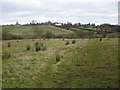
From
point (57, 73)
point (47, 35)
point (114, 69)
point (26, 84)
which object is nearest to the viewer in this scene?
point (26, 84)

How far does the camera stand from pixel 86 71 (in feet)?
38.0

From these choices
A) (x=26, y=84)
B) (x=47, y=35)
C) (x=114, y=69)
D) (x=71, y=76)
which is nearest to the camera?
(x=26, y=84)

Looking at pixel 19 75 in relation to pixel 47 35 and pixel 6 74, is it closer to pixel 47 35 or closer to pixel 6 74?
pixel 6 74

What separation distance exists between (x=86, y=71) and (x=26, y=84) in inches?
153

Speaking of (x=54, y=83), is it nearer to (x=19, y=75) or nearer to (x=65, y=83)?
(x=65, y=83)

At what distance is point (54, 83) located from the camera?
9234 mm

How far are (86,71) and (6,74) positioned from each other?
14.3 feet

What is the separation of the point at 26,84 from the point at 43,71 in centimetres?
276

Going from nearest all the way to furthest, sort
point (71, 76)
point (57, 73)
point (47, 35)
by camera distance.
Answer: point (71, 76), point (57, 73), point (47, 35)

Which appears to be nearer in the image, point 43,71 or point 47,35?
point 43,71

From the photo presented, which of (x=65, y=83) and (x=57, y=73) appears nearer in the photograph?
(x=65, y=83)

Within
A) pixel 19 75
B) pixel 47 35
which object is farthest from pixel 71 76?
pixel 47 35

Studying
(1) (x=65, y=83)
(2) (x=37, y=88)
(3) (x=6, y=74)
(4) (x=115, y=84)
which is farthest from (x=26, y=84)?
(4) (x=115, y=84)

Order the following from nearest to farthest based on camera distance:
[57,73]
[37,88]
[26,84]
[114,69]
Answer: [37,88] < [26,84] < [57,73] < [114,69]
